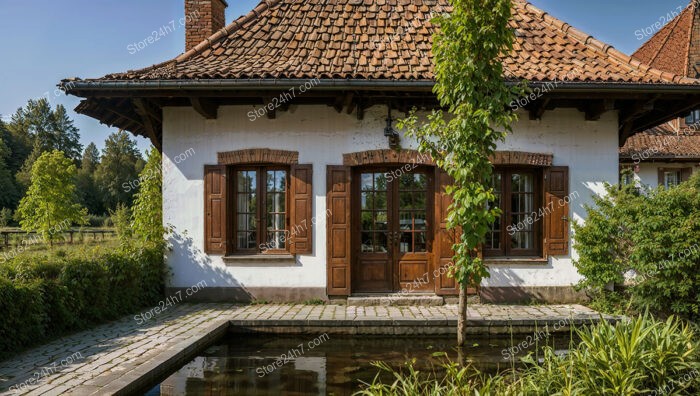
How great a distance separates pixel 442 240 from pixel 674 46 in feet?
48.1

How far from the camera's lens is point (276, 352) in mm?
6125

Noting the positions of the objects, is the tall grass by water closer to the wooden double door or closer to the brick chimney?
the wooden double door

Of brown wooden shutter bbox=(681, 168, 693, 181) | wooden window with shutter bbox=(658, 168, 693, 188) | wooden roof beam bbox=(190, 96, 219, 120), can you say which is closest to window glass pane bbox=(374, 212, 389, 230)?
wooden roof beam bbox=(190, 96, 219, 120)

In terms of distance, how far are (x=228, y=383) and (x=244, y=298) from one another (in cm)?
326

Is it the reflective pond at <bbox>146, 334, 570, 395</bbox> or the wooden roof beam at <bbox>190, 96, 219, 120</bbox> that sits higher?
the wooden roof beam at <bbox>190, 96, 219, 120</bbox>

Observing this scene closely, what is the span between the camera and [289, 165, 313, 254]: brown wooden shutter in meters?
8.19

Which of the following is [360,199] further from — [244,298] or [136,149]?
[136,149]

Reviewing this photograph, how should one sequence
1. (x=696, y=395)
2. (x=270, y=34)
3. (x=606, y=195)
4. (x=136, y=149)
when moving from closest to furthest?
1. (x=696, y=395)
2. (x=606, y=195)
3. (x=270, y=34)
4. (x=136, y=149)

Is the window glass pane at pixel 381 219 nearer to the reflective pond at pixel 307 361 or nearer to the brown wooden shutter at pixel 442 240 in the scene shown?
the brown wooden shutter at pixel 442 240

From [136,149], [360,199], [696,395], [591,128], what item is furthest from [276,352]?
[136,149]

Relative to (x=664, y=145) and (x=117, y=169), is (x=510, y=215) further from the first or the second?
(x=117, y=169)

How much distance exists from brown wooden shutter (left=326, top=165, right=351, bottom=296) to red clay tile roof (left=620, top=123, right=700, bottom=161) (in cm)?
955

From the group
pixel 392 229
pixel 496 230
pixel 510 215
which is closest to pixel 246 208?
pixel 392 229

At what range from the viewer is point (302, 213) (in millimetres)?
8195
